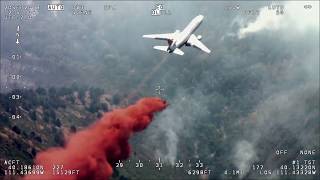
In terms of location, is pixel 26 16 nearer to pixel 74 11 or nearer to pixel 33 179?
pixel 74 11

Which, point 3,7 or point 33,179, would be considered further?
point 3,7

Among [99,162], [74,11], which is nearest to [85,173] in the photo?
[99,162]

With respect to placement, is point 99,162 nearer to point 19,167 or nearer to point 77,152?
point 77,152

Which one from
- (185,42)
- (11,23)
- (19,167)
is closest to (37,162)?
(19,167)

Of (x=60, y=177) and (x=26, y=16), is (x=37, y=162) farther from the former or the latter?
(x=26, y=16)

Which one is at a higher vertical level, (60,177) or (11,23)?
(11,23)

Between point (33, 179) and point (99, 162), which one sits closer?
point (33, 179)

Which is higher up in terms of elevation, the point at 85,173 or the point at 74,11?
the point at 74,11
